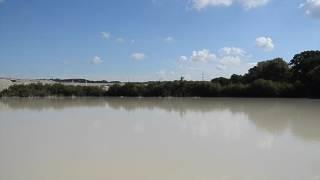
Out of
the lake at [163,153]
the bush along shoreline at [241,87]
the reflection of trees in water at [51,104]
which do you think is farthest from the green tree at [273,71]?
the lake at [163,153]

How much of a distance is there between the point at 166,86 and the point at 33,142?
45.5 meters

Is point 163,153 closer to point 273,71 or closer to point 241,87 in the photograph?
point 241,87

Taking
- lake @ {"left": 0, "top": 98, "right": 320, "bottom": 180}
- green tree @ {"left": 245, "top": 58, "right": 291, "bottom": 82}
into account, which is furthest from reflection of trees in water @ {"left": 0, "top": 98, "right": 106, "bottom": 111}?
lake @ {"left": 0, "top": 98, "right": 320, "bottom": 180}

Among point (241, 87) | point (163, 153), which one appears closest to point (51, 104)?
point (241, 87)

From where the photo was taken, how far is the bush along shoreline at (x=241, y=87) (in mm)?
45469

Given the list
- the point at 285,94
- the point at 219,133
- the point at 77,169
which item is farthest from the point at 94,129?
the point at 285,94

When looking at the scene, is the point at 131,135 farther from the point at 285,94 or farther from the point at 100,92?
the point at 100,92

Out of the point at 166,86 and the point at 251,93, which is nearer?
the point at 251,93

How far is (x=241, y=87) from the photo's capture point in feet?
162

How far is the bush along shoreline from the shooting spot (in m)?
45.5

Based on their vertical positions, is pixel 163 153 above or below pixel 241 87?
below

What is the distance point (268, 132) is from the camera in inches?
603

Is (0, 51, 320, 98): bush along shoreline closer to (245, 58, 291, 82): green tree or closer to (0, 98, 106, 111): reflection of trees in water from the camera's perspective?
(245, 58, 291, 82): green tree

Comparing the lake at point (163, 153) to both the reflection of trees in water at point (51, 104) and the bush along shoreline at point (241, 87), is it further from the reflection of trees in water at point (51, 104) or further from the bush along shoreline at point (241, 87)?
the bush along shoreline at point (241, 87)
